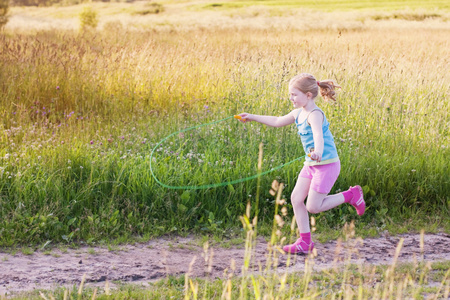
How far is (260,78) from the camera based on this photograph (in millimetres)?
7320

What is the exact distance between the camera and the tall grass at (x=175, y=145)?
475cm

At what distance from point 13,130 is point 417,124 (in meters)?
4.85

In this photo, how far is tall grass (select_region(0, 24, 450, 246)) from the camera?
4750 millimetres

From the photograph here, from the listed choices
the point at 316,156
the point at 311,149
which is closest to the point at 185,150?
the point at 311,149

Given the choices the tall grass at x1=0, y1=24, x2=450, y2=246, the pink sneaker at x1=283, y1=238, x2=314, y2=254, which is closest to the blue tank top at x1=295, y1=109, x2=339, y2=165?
the pink sneaker at x1=283, y1=238, x2=314, y2=254

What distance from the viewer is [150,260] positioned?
4.09m

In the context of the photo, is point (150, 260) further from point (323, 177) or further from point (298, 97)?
point (298, 97)

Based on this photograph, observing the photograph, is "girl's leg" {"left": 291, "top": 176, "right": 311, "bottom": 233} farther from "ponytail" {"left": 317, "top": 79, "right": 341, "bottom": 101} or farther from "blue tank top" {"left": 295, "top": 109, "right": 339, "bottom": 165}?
"ponytail" {"left": 317, "top": 79, "right": 341, "bottom": 101}

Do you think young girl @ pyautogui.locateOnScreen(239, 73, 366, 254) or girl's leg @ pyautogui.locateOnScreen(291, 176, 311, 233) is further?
girl's leg @ pyautogui.locateOnScreen(291, 176, 311, 233)

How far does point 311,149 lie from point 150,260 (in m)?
1.57

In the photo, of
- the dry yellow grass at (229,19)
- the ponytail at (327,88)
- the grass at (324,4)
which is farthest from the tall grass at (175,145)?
the grass at (324,4)

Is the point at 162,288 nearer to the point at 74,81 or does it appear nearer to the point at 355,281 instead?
the point at 355,281

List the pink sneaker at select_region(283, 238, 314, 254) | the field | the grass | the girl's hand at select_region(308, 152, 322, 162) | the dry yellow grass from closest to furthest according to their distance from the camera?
1. the girl's hand at select_region(308, 152, 322, 162)
2. the pink sneaker at select_region(283, 238, 314, 254)
3. the field
4. the dry yellow grass
5. the grass

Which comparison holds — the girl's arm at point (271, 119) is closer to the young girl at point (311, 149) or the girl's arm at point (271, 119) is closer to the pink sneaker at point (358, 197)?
the young girl at point (311, 149)
